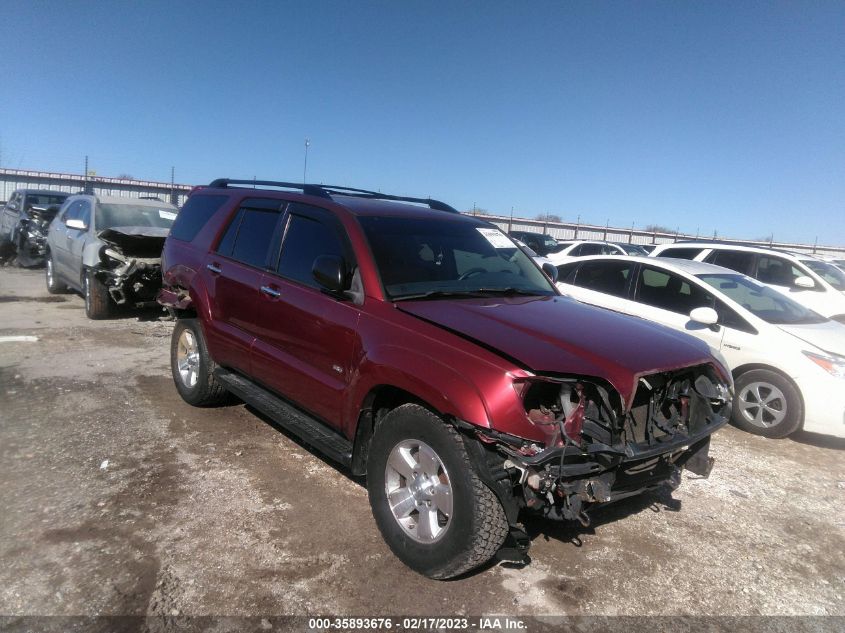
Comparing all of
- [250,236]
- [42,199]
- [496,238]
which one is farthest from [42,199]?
[496,238]

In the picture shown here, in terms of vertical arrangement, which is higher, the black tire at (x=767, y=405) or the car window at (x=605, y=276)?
the car window at (x=605, y=276)

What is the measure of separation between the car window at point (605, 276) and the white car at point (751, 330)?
0.5 inches

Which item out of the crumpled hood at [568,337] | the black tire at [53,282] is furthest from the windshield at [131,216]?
the crumpled hood at [568,337]

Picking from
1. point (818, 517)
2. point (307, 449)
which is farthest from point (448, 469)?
point (818, 517)

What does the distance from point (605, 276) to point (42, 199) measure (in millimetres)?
15181

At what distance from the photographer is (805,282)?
31.6 feet

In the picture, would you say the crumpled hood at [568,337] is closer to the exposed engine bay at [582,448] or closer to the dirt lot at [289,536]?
the exposed engine bay at [582,448]

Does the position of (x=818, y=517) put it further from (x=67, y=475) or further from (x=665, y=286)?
(x=67, y=475)

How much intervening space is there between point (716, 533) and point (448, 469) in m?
2.11

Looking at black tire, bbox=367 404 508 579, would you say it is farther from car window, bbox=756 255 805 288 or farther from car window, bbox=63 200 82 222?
car window, bbox=63 200 82 222

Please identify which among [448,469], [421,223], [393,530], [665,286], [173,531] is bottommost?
[173,531]

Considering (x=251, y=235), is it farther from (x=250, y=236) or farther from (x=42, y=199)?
(x=42, y=199)

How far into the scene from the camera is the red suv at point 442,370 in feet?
8.65

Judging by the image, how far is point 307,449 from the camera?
451cm
